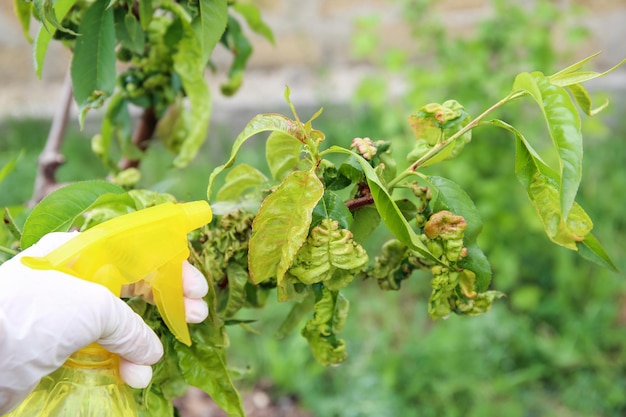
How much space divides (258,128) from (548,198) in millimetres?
198

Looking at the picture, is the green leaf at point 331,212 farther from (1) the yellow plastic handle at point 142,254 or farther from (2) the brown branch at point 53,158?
(2) the brown branch at point 53,158

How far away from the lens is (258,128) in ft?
1.72

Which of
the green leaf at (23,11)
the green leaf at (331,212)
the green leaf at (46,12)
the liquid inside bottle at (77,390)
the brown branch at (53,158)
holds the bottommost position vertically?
the brown branch at (53,158)

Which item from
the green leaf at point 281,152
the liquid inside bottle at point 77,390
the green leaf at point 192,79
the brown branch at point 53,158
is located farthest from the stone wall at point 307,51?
the liquid inside bottle at point 77,390

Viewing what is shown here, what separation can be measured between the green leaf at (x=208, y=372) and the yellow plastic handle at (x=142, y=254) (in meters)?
0.06

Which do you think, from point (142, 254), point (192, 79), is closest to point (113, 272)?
point (142, 254)

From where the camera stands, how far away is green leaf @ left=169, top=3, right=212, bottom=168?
769mm

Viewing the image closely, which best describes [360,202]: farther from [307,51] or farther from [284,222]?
[307,51]

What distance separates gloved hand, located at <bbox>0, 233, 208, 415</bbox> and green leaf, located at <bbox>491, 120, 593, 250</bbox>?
0.28m

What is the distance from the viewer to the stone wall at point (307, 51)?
2457 mm

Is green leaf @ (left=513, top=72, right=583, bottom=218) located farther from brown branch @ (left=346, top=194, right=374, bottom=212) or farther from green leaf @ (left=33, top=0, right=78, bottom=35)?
green leaf @ (left=33, top=0, right=78, bottom=35)

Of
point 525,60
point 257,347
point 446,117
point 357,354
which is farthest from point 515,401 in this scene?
point 446,117

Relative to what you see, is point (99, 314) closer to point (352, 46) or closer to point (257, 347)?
point (257, 347)

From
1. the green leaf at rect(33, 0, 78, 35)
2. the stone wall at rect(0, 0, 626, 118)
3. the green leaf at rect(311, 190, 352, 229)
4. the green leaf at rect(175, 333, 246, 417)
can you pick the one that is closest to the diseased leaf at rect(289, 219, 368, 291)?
the green leaf at rect(311, 190, 352, 229)
